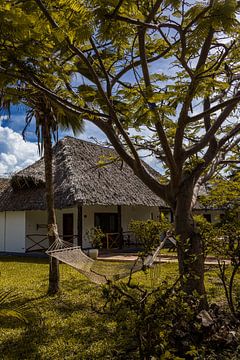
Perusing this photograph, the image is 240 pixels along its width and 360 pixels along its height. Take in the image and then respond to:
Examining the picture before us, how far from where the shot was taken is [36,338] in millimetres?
3920

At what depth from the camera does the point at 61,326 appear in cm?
432

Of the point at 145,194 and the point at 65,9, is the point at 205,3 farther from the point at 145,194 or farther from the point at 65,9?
the point at 145,194

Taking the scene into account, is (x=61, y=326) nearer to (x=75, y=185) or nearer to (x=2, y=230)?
(x=75, y=185)

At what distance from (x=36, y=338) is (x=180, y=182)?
238 cm

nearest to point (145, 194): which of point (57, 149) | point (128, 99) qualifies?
point (57, 149)

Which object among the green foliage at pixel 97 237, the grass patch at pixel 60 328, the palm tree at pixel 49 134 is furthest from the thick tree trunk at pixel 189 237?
the green foliage at pixel 97 237

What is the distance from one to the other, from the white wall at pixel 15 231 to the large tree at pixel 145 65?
9.10 meters

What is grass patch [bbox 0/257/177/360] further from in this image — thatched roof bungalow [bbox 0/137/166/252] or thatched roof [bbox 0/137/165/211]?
thatched roof bungalow [bbox 0/137/166/252]

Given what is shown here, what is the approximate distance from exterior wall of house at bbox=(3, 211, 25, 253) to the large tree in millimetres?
9112

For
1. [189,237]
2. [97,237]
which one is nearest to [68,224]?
[97,237]

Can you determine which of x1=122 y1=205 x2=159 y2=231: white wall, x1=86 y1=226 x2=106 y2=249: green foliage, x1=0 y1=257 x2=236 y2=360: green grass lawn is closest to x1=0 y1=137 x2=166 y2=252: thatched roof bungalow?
x1=122 y1=205 x2=159 y2=231: white wall

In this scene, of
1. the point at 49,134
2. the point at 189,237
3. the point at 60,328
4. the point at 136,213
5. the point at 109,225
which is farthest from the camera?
the point at 136,213

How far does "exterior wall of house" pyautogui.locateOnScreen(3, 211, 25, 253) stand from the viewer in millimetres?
13141

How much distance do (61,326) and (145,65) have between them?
3212mm
